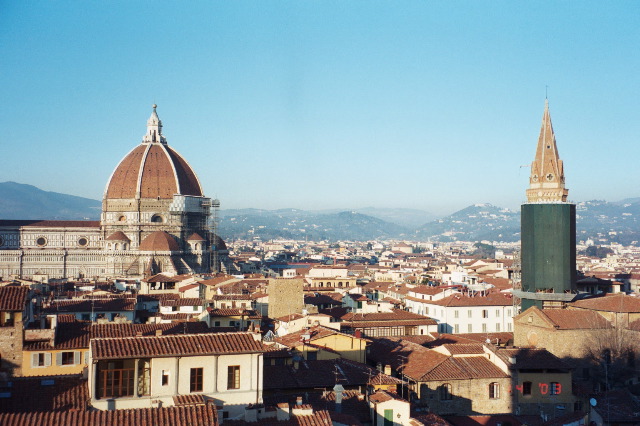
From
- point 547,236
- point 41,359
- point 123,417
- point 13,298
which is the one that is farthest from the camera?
point 547,236

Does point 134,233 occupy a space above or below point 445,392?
above

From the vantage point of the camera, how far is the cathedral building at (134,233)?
323 feet

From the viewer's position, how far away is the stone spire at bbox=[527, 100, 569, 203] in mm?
57594

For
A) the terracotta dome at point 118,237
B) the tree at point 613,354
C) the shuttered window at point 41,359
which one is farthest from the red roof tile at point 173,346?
the terracotta dome at point 118,237

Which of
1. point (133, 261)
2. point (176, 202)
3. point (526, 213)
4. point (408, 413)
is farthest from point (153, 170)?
point (408, 413)

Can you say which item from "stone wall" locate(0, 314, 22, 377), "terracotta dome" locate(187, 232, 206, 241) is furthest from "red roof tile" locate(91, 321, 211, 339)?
"terracotta dome" locate(187, 232, 206, 241)

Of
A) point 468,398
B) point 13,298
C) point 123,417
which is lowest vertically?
point 468,398

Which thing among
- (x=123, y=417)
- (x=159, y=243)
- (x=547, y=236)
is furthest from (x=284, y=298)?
(x=159, y=243)

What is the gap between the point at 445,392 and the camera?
84.7 ft

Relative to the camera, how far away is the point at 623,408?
82.8ft

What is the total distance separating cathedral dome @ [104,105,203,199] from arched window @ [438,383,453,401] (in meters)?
84.9

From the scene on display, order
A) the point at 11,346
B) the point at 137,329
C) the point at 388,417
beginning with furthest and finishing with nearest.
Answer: the point at 137,329 → the point at 11,346 → the point at 388,417

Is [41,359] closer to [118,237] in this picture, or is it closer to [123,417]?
[123,417]

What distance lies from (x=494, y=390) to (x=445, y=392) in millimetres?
1793
